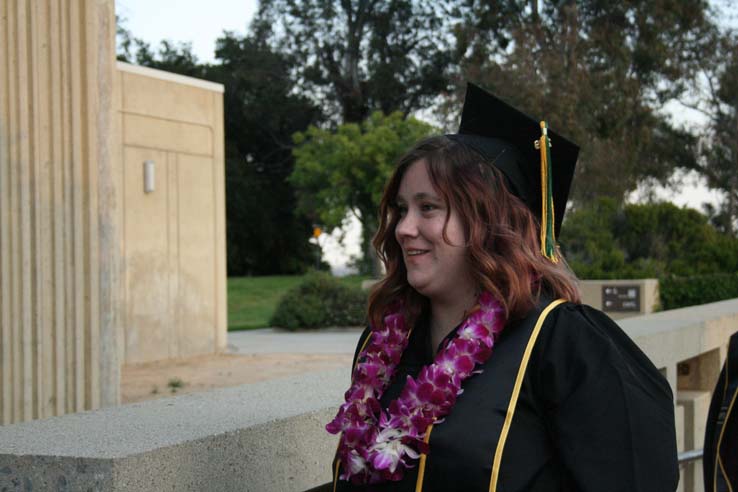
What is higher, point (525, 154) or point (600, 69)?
point (600, 69)

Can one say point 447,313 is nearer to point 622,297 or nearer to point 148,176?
point 148,176

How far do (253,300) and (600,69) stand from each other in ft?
52.0

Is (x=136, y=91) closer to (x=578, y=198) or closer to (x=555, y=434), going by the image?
(x=555, y=434)

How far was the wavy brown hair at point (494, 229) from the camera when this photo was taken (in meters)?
2.09

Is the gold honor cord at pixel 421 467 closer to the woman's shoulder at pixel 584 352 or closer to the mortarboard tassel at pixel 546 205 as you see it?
the woman's shoulder at pixel 584 352

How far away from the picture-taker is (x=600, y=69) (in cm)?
3697

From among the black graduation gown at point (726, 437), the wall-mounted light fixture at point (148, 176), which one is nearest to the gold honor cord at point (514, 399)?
the black graduation gown at point (726, 437)

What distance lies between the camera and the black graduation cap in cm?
222

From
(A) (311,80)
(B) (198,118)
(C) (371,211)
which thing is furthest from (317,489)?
(A) (311,80)

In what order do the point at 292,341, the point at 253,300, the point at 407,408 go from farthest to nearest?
the point at 253,300 < the point at 292,341 < the point at 407,408

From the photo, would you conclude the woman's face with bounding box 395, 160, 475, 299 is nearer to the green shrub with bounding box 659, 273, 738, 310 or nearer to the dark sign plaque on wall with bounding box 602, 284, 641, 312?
the dark sign plaque on wall with bounding box 602, 284, 641, 312

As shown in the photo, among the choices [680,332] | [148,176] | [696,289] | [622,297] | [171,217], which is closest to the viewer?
[680,332]

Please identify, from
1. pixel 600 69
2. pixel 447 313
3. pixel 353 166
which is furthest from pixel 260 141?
pixel 447 313

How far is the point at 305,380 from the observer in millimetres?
3090
